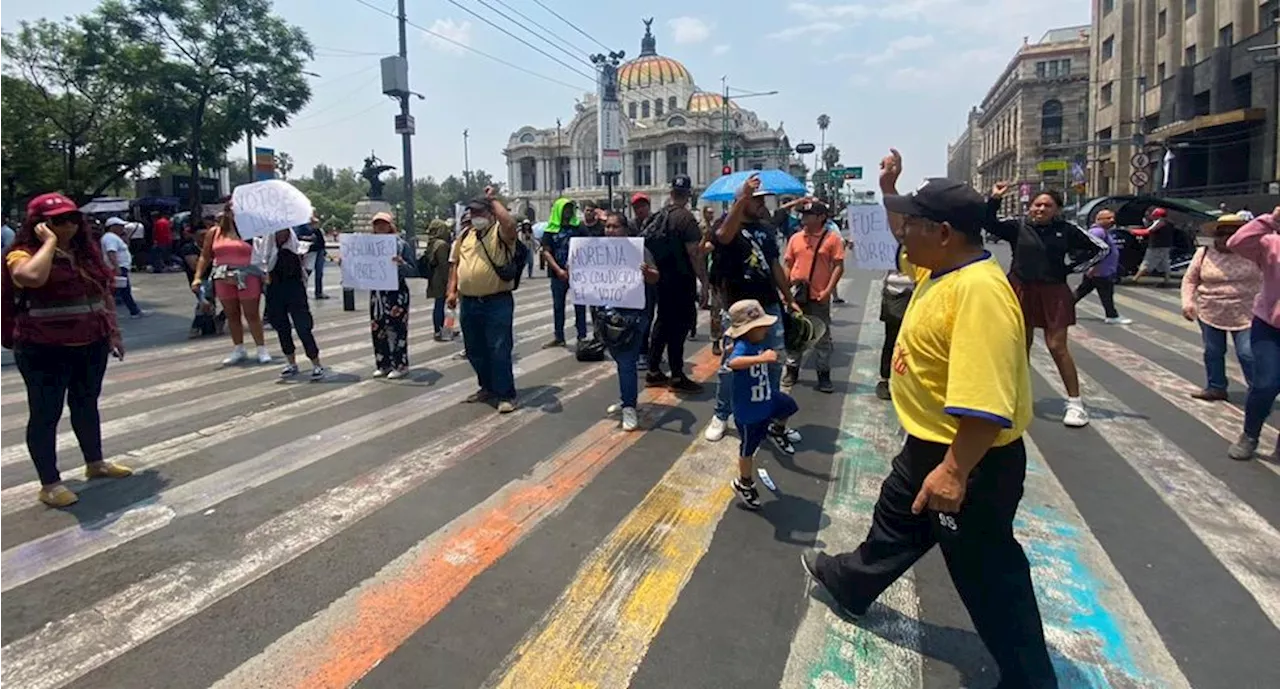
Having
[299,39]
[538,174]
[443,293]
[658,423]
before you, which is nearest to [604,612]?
[658,423]

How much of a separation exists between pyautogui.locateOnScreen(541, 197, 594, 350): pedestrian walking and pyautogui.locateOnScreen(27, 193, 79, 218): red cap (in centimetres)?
476

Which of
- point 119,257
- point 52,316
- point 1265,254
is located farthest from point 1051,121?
point 52,316

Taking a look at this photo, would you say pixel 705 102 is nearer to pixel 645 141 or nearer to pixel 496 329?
pixel 645 141

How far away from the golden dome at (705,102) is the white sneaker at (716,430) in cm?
10761

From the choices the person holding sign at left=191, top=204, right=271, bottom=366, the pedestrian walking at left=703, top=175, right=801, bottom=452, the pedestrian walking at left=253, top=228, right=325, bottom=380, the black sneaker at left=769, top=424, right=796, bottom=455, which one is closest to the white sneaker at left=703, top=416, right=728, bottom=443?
the pedestrian walking at left=703, top=175, right=801, bottom=452

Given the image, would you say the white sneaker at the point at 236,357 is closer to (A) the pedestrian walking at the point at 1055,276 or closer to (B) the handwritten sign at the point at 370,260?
(B) the handwritten sign at the point at 370,260

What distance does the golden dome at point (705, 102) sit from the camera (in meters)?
109

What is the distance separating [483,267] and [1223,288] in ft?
19.7

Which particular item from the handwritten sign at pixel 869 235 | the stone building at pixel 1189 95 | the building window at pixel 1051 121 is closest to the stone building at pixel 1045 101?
the building window at pixel 1051 121

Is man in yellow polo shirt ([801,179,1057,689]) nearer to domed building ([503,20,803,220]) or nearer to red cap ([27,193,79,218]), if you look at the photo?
red cap ([27,193,79,218])

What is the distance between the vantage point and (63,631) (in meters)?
3.00

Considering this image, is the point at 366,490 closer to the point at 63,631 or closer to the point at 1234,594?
the point at 63,631

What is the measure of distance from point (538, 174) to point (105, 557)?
11693 centimetres

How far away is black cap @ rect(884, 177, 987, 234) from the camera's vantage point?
237 cm
